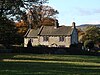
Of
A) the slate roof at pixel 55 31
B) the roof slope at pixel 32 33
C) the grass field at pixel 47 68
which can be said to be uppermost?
the grass field at pixel 47 68

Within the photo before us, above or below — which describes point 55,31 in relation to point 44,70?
below

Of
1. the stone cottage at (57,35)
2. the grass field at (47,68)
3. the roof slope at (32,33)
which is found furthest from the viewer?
the roof slope at (32,33)

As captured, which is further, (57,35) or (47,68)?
(57,35)

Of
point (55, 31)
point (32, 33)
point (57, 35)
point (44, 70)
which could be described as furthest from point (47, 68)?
point (32, 33)

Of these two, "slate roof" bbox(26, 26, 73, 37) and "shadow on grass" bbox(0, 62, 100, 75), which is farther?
"slate roof" bbox(26, 26, 73, 37)

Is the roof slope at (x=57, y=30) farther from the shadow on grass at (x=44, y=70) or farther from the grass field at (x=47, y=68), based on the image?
the shadow on grass at (x=44, y=70)

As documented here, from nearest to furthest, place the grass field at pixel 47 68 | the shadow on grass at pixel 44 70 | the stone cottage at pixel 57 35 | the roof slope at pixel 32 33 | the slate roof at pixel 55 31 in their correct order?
1. the shadow on grass at pixel 44 70
2. the grass field at pixel 47 68
3. the stone cottage at pixel 57 35
4. the slate roof at pixel 55 31
5. the roof slope at pixel 32 33

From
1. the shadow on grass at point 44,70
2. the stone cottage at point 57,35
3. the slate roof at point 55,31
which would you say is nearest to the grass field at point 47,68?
the shadow on grass at point 44,70

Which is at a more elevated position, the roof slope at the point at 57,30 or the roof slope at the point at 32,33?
the roof slope at the point at 57,30

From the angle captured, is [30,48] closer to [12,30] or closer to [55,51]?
[55,51]

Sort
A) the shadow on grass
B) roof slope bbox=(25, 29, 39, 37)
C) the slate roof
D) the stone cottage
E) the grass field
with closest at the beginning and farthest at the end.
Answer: the shadow on grass → the grass field → the stone cottage → the slate roof → roof slope bbox=(25, 29, 39, 37)

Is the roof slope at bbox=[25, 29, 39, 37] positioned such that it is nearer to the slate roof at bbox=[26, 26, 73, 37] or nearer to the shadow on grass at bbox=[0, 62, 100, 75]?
the slate roof at bbox=[26, 26, 73, 37]

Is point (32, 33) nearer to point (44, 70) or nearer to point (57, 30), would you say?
point (57, 30)

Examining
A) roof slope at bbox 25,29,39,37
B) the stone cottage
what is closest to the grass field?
the stone cottage
